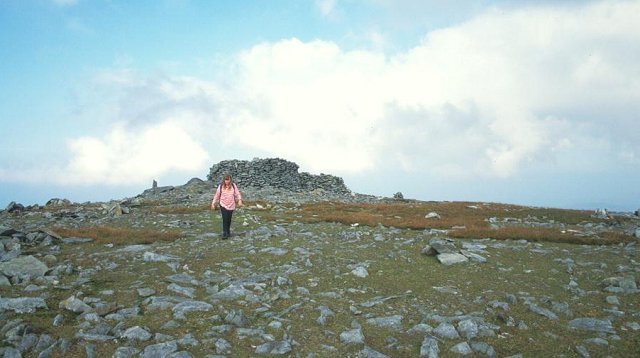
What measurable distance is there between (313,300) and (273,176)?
186 feet

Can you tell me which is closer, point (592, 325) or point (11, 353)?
point (11, 353)

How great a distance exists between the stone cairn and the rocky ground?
4798 cm

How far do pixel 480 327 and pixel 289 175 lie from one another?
59743 mm

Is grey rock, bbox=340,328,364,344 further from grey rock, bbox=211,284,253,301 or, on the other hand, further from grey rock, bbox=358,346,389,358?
grey rock, bbox=211,284,253,301

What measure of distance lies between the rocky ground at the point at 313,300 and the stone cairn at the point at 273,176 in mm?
47983

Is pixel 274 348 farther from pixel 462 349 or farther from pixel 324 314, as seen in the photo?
pixel 462 349

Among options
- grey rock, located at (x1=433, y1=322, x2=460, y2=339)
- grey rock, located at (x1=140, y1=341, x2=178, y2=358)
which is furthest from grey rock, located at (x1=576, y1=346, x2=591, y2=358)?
grey rock, located at (x1=140, y1=341, x2=178, y2=358)

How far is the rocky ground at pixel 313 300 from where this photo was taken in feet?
26.3

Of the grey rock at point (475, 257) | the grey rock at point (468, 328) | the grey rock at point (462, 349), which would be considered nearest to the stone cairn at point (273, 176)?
the grey rock at point (475, 257)

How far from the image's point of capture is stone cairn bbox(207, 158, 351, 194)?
6562 centimetres

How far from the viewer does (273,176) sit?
2618 inches

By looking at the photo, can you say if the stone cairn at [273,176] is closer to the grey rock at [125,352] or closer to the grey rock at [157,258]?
the grey rock at [157,258]

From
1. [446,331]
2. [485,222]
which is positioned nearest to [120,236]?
[446,331]

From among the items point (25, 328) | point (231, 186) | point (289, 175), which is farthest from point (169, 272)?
point (289, 175)
